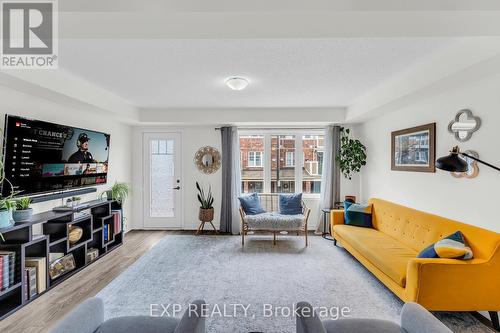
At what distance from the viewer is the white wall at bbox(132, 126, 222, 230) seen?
5203mm

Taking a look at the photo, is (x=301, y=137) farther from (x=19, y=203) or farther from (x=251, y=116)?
(x=19, y=203)

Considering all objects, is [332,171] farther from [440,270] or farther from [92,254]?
[92,254]

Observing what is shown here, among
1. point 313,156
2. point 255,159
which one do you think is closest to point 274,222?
point 255,159

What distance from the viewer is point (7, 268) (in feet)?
7.52

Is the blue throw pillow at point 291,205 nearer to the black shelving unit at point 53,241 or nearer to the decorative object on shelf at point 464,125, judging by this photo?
the decorative object on shelf at point 464,125

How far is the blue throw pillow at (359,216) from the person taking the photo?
12.7ft

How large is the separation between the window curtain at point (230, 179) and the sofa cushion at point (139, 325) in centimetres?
348

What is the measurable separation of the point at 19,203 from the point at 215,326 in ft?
7.91

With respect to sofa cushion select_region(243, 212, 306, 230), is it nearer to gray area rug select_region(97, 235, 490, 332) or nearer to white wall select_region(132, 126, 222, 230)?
gray area rug select_region(97, 235, 490, 332)

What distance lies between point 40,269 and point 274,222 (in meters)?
3.17

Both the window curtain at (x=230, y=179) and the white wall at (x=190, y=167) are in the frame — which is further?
the white wall at (x=190, y=167)

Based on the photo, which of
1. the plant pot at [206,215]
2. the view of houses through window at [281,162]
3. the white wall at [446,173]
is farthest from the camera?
the view of houses through window at [281,162]

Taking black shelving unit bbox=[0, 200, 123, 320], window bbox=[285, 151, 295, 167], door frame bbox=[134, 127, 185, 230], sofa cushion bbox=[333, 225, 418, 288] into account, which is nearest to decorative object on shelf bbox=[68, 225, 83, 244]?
black shelving unit bbox=[0, 200, 123, 320]

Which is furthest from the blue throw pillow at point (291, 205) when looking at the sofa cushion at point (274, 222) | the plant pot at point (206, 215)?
the plant pot at point (206, 215)
